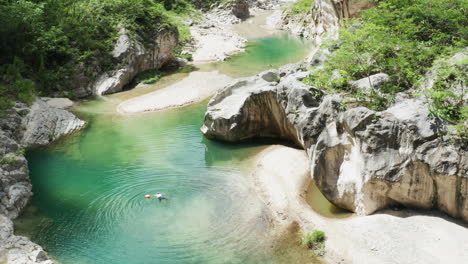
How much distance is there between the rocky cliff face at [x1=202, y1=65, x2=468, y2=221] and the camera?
1368cm

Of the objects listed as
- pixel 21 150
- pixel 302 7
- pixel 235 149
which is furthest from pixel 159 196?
pixel 302 7

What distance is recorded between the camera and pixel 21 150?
67.7 ft

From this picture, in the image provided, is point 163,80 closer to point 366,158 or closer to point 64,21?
point 64,21

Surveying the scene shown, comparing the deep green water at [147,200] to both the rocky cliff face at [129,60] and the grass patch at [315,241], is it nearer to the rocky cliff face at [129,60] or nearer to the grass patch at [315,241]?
the grass patch at [315,241]

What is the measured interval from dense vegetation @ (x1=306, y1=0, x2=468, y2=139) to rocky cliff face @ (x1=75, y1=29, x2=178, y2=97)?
19.9 meters

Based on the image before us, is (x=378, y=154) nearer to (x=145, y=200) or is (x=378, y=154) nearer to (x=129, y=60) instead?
(x=145, y=200)

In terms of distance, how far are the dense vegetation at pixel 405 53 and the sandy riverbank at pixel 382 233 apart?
12.2 feet

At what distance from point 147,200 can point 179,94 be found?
15927 mm

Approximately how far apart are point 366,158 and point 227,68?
26.5m

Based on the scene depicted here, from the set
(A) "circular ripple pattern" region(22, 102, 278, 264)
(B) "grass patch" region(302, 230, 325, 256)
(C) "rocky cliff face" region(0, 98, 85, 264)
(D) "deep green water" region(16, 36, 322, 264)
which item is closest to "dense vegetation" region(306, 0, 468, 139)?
(B) "grass patch" region(302, 230, 325, 256)

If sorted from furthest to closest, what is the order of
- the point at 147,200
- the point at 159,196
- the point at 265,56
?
the point at 265,56
the point at 147,200
the point at 159,196

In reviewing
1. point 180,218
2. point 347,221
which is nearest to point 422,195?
point 347,221

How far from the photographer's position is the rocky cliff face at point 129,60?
34.5 m

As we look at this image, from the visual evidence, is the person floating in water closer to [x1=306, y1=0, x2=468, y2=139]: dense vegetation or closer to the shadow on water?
the shadow on water
